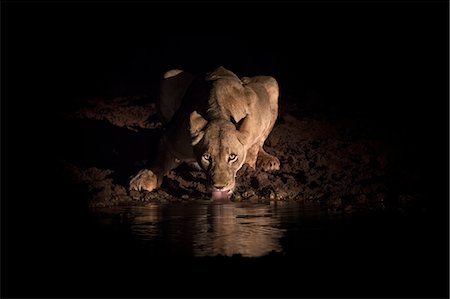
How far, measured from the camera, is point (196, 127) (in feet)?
31.3

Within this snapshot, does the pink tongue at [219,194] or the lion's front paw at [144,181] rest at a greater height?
the lion's front paw at [144,181]

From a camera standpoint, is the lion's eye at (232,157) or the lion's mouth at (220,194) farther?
the lion's eye at (232,157)

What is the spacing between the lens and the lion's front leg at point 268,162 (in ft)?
36.1

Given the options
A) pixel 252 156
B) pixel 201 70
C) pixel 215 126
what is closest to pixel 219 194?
pixel 215 126

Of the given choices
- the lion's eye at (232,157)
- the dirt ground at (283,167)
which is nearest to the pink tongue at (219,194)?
the dirt ground at (283,167)

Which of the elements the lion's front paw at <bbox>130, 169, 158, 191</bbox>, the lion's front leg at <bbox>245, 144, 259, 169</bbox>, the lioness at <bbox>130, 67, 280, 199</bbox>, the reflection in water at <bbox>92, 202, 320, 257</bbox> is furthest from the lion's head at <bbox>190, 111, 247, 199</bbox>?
the lion's front leg at <bbox>245, 144, 259, 169</bbox>

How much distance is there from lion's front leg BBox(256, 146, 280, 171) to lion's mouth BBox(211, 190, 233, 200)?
4.41 feet

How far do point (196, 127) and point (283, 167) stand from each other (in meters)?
1.86

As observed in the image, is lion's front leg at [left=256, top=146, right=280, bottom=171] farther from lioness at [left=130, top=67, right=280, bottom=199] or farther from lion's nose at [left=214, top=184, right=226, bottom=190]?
lion's nose at [left=214, top=184, right=226, bottom=190]

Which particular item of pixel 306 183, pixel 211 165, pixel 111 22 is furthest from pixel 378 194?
pixel 111 22

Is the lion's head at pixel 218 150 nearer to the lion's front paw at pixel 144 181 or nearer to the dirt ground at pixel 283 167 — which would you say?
the dirt ground at pixel 283 167

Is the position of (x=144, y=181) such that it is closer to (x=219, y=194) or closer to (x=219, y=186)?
(x=219, y=194)

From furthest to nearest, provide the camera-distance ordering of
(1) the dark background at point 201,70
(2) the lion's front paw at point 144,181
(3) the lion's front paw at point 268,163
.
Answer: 1. (3) the lion's front paw at point 268,163
2. (2) the lion's front paw at point 144,181
3. (1) the dark background at point 201,70

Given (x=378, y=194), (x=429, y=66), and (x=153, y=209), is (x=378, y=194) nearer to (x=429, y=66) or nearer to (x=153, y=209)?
(x=153, y=209)
